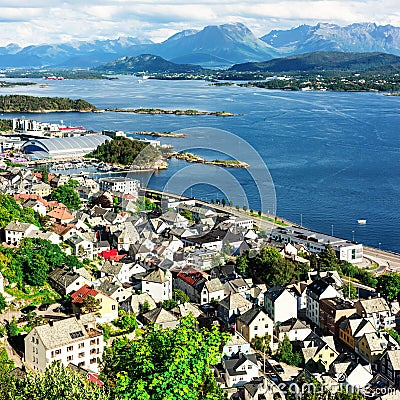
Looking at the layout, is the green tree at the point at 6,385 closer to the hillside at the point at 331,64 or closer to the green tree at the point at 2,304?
the green tree at the point at 2,304

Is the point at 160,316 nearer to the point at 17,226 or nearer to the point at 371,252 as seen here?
the point at 17,226

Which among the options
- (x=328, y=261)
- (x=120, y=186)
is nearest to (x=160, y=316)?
(x=328, y=261)

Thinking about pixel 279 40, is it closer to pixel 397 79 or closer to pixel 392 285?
pixel 397 79

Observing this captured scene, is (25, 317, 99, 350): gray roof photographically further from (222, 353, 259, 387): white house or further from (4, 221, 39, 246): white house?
(4, 221, 39, 246): white house

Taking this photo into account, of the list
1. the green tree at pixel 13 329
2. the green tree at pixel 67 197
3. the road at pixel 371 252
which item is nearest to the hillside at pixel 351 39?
the road at pixel 371 252

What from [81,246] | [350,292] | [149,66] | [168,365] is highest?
[149,66]

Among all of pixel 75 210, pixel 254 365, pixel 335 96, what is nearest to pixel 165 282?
pixel 254 365
